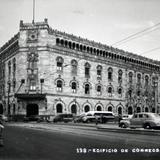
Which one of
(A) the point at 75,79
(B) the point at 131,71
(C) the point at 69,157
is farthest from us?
(B) the point at 131,71

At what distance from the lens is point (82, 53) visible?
149 ft

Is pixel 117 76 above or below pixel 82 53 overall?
below

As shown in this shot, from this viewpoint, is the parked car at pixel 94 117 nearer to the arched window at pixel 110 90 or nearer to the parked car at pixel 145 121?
the arched window at pixel 110 90

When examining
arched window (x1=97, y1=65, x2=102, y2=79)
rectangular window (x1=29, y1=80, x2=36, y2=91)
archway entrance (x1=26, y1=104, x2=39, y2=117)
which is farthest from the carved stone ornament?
arched window (x1=97, y1=65, x2=102, y2=79)

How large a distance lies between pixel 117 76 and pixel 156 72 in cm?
1353

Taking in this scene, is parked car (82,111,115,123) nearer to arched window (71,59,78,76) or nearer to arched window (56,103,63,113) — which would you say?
arched window (56,103,63,113)

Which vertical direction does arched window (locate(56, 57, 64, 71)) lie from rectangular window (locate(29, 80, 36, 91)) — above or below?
Answer: above

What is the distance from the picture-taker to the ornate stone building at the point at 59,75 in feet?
135

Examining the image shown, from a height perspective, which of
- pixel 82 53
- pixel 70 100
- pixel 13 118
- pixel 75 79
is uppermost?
pixel 82 53

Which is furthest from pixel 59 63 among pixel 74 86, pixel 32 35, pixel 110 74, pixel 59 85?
pixel 110 74

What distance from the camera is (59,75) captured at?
42.2 metres

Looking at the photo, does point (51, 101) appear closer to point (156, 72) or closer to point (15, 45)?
point (15, 45)

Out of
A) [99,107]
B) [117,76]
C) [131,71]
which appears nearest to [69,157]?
[99,107]

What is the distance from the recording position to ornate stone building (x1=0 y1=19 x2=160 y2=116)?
41.1m
